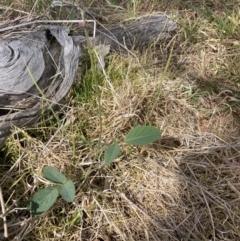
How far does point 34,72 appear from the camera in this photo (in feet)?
4.97

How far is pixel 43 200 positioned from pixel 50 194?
26 mm

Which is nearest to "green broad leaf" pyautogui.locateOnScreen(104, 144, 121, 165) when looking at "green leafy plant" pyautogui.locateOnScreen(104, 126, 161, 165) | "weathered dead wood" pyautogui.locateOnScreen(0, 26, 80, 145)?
"green leafy plant" pyautogui.locateOnScreen(104, 126, 161, 165)

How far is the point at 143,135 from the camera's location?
1.23 meters

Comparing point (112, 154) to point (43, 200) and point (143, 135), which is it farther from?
point (43, 200)

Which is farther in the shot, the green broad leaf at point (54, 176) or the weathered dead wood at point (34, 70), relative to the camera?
the weathered dead wood at point (34, 70)

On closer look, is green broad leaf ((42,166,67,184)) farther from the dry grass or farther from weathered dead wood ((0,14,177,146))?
weathered dead wood ((0,14,177,146))

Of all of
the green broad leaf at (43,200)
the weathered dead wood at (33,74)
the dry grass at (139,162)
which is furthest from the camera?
the weathered dead wood at (33,74)

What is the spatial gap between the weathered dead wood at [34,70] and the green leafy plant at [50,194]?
0.33 metres

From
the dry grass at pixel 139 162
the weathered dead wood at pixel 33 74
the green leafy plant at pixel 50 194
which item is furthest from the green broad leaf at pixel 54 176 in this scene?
the weathered dead wood at pixel 33 74

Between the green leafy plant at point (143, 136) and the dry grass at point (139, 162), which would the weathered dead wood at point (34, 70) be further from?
the green leafy plant at point (143, 136)

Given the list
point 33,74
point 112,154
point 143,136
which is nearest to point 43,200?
point 112,154

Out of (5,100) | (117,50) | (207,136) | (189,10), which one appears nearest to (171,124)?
(207,136)

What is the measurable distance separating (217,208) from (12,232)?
0.66 meters

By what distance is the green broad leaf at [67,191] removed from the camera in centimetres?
113
